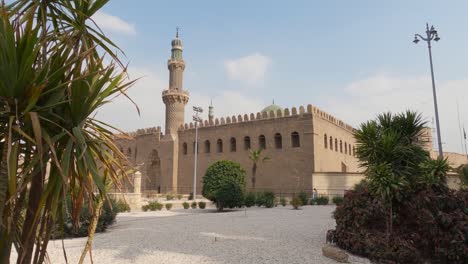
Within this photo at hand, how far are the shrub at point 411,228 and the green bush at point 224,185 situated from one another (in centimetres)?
1040

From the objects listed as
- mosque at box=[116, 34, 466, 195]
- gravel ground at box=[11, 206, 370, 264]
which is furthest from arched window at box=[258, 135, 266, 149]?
gravel ground at box=[11, 206, 370, 264]

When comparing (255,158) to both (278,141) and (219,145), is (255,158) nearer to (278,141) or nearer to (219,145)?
(278,141)

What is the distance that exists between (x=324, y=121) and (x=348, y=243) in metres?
22.5

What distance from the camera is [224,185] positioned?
673 inches

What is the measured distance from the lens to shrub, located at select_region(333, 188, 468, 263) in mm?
5836

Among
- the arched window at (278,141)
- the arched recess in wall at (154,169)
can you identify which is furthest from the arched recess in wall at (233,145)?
the arched recess in wall at (154,169)

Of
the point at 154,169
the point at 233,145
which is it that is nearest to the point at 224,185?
the point at 233,145

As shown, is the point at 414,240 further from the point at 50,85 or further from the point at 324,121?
the point at 324,121

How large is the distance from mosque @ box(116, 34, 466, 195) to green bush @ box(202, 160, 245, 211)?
6.12 metres

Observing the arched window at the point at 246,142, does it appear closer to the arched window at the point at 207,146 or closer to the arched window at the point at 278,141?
the arched window at the point at 278,141

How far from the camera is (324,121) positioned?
28172 millimetres

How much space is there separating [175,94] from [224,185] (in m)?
17.9

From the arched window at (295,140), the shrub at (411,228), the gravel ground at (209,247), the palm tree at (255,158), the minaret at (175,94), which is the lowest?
the gravel ground at (209,247)

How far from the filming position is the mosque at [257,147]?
26.3 metres
